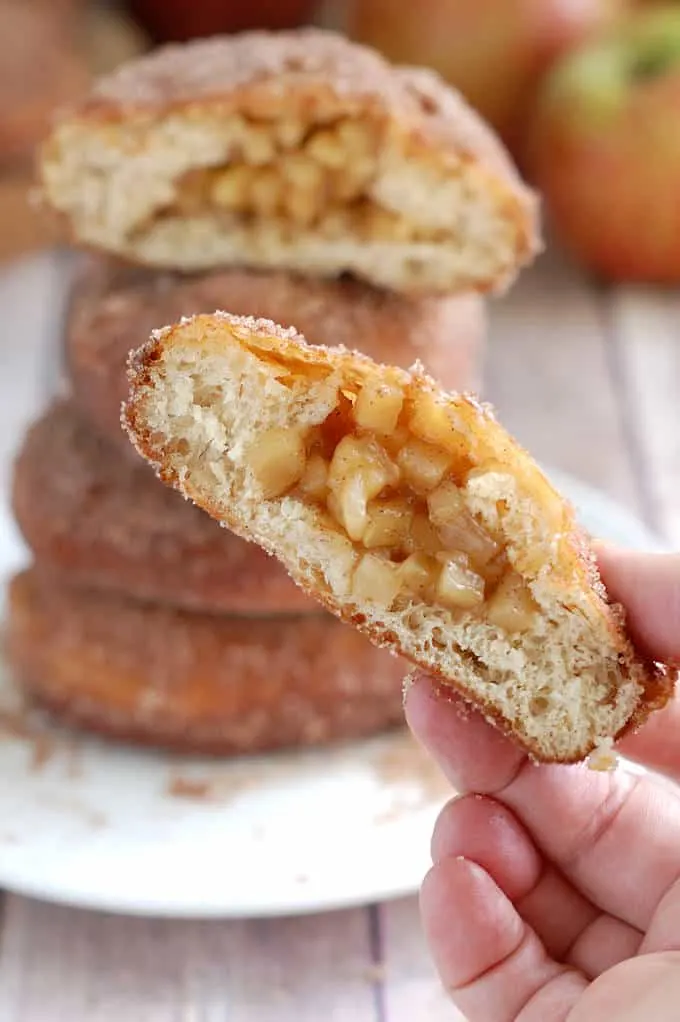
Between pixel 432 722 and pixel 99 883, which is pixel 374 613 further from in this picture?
pixel 99 883

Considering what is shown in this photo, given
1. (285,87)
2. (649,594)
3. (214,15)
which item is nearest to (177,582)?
(285,87)

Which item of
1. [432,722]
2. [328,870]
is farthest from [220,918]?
[432,722]

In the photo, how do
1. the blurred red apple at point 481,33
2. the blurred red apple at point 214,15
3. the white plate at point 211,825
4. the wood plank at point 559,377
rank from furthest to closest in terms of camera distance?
1. the blurred red apple at point 214,15
2. the blurred red apple at point 481,33
3. the wood plank at point 559,377
4. the white plate at point 211,825

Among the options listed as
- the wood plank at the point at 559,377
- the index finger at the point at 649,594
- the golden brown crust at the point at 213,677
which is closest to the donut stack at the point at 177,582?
the golden brown crust at the point at 213,677

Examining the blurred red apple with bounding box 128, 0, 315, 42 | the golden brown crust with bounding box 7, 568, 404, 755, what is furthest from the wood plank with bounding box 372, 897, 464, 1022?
the blurred red apple with bounding box 128, 0, 315, 42

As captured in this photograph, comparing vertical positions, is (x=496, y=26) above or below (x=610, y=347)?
above

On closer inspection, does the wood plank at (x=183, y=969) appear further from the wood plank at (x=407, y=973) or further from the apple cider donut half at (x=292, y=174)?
the apple cider donut half at (x=292, y=174)
